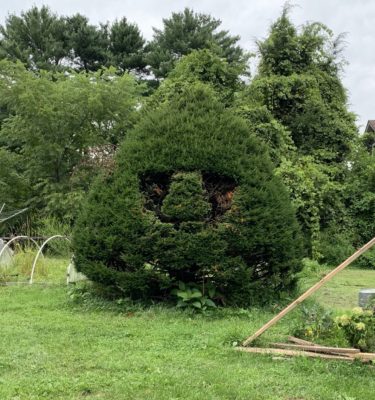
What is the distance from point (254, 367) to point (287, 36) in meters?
14.5

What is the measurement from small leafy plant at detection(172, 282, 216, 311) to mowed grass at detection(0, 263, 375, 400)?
200mm

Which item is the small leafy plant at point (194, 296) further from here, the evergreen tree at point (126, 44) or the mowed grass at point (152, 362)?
the evergreen tree at point (126, 44)

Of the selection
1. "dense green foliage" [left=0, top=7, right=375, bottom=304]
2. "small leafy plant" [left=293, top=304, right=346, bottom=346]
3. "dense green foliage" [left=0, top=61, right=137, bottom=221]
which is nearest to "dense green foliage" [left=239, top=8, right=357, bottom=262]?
"dense green foliage" [left=0, top=7, right=375, bottom=304]

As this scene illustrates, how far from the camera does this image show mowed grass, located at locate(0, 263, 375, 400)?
3.91 meters

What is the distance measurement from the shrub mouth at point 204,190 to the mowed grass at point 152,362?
1373mm

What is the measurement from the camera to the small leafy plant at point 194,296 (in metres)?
6.88

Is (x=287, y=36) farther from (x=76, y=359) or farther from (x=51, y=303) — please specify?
(x=76, y=359)

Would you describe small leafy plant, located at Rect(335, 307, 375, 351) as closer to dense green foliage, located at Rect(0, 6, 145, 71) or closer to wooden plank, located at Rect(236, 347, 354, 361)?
wooden plank, located at Rect(236, 347, 354, 361)

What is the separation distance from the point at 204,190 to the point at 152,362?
2.97 m

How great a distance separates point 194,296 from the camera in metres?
6.91

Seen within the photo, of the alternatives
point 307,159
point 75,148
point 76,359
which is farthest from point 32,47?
point 76,359

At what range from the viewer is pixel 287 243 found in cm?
716

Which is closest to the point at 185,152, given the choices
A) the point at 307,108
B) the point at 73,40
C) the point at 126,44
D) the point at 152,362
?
the point at 152,362

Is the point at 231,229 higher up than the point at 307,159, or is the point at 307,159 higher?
the point at 307,159
